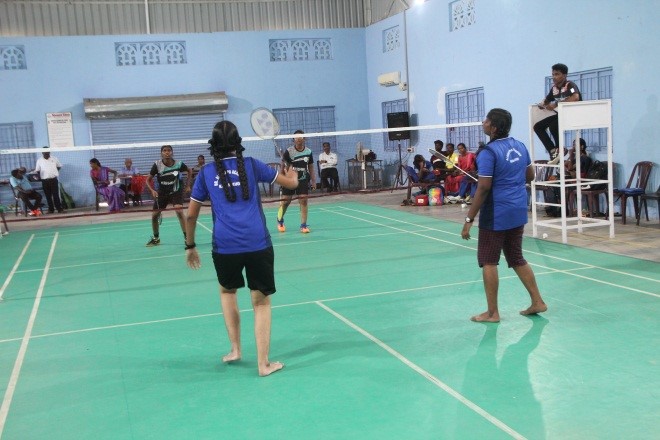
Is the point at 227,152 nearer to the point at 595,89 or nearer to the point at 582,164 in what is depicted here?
the point at 582,164

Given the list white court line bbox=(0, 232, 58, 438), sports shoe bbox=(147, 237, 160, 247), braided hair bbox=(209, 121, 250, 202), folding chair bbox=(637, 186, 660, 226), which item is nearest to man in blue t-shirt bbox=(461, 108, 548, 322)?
braided hair bbox=(209, 121, 250, 202)

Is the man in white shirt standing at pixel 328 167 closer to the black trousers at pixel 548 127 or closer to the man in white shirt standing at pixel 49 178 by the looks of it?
the man in white shirt standing at pixel 49 178

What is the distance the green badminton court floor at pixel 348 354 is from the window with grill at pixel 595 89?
442 centimetres

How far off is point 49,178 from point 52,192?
1.32 ft

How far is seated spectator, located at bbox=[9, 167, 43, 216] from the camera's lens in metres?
19.2

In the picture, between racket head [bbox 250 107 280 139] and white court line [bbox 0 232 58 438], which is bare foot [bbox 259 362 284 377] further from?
racket head [bbox 250 107 280 139]

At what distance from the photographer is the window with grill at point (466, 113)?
58.5ft

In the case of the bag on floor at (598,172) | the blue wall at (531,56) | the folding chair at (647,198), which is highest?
the blue wall at (531,56)

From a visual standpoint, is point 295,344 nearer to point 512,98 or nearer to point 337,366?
point 337,366

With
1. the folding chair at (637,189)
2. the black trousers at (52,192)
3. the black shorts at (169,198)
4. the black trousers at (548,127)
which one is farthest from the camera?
the black trousers at (52,192)

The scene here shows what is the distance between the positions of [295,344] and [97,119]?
676 inches

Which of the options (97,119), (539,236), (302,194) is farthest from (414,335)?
(97,119)

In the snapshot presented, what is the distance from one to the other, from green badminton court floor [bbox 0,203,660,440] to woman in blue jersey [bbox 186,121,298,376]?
70cm

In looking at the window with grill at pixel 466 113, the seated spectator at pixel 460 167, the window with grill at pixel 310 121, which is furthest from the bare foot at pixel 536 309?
the window with grill at pixel 310 121
